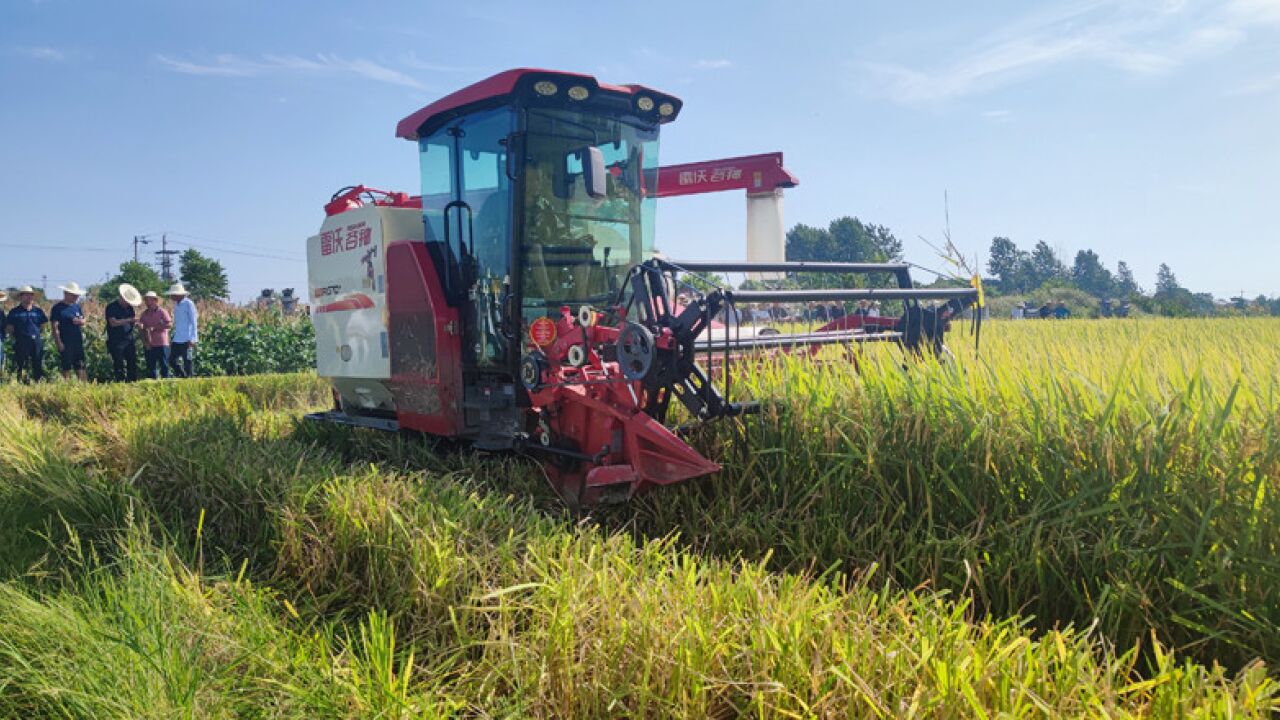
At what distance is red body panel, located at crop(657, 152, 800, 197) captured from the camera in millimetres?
6832

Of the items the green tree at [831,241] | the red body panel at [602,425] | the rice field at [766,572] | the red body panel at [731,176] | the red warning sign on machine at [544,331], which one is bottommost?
the rice field at [766,572]

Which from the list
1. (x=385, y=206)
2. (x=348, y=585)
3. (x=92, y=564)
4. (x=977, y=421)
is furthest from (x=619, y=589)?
(x=385, y=206)

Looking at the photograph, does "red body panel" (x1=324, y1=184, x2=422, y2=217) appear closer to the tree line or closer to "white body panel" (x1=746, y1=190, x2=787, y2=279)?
"white body panel" (x1=746, y1=190, x2=787, y2=279)

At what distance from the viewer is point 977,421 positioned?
3.60 meters

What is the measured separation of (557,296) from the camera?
491cm

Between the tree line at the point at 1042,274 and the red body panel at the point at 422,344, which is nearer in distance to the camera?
the red body panel at the point at 422,344

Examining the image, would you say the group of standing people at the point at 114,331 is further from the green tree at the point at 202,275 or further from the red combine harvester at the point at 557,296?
the green tree at the point at 202,275

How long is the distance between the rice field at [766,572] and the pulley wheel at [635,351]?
2.10ft

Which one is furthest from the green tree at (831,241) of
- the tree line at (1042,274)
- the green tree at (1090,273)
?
the green tree at (1090,273)

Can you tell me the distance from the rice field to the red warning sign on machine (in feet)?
2.46

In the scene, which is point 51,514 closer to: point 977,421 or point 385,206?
point 385,206

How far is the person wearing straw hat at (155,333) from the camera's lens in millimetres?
11375

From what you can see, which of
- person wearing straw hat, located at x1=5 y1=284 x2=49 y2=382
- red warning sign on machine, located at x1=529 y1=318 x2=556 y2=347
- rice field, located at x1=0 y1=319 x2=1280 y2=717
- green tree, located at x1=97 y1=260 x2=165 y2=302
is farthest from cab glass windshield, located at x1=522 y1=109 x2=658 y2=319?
green tree, located at x1=97 y1=260 x2=165 y2=302

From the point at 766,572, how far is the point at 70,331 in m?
11.7
